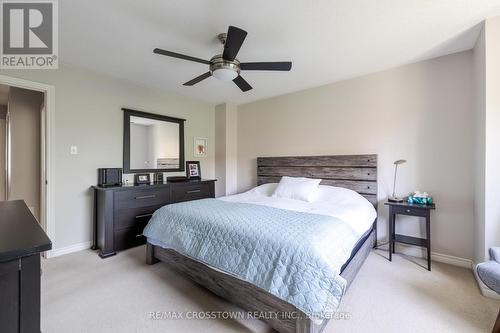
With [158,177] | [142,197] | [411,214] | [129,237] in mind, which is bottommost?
[129,237]

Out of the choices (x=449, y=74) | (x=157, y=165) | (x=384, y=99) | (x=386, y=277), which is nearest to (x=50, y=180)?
(x=157, y=165)

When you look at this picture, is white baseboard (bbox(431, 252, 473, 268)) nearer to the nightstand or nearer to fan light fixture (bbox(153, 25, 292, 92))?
the nightstand

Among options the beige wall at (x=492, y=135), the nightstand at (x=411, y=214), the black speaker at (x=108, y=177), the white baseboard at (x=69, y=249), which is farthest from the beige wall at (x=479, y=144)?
the white baseboard at (x=69, y=249)

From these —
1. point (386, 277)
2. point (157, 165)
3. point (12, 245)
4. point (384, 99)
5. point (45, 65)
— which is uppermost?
point (45, 65)

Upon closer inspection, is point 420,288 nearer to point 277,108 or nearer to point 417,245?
point 417,245

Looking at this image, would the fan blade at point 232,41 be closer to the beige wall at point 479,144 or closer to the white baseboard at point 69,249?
the beige wall at point 479,144

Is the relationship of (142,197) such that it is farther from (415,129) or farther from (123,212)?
(415,129)

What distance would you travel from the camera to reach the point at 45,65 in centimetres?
266

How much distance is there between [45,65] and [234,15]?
2.46 meters

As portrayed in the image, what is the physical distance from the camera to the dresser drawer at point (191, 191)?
3541 millimetres

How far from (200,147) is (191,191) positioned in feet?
3.52

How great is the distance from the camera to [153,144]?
371cm

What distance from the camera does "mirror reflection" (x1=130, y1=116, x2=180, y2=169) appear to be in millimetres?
3490

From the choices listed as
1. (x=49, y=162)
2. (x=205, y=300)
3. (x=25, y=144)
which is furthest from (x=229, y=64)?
(x=25, y=144)
